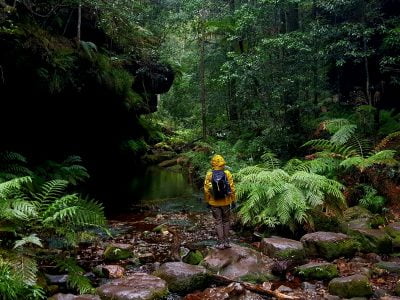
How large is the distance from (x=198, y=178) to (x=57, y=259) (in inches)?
416

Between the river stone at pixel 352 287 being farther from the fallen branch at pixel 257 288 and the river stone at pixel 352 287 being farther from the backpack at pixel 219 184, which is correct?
the backpack at pixel 219 184

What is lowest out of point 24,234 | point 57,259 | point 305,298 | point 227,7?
point 305,298

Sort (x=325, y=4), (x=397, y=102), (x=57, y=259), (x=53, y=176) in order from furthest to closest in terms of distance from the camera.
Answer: (x=397, y=102)
(x=325, y=4)
(x=53, y=176)
(x=57, y=259)

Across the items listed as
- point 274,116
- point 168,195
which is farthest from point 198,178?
point 274,116

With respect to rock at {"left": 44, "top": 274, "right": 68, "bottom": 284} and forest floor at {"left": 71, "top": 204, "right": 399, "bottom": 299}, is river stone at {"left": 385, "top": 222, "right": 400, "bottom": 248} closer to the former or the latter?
forest floor at {"left": 71, "top": 204, "right": 399, "bottom": 299}

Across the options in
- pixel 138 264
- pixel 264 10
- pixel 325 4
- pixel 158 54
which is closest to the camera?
pixel 138 264

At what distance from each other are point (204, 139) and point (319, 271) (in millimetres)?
13167

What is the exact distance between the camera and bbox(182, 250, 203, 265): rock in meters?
6.59

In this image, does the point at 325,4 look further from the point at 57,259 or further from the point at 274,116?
the point at 57,259

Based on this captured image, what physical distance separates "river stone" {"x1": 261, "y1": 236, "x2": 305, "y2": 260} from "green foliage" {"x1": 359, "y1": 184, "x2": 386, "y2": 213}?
8.66ft

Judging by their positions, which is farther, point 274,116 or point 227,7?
point 227,7

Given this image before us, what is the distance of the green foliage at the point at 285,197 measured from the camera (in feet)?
25.5

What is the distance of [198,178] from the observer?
15562 mm

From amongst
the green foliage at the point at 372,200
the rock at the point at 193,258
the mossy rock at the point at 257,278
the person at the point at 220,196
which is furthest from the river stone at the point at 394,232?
the rock at the point at 193,258
